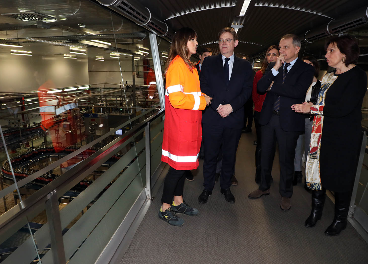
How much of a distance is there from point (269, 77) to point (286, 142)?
0.71 m

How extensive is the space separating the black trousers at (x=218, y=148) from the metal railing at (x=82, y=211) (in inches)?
27.3

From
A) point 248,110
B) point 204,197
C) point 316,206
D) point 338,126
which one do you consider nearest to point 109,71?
point 204,197

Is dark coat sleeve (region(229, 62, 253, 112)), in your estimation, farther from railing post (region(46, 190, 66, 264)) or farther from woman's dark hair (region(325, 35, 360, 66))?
railing post (region(46, 190, 66, 264))

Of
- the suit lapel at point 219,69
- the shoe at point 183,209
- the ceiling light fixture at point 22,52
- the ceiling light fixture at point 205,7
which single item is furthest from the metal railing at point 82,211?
the ceiling light fixture at point 205,7

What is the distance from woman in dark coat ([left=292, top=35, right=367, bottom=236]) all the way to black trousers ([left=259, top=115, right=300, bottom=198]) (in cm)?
33

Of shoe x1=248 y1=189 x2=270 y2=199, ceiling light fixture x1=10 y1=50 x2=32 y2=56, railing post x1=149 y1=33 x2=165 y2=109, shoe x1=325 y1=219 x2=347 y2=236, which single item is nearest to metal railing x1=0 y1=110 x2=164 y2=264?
ceiling light fixture x1=10 y1=50 x2=32 y2=56

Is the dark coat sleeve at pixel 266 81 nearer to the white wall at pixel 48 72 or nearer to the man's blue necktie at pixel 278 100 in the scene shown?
the man's blue necktie at pixel 278 100

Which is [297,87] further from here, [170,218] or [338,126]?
[170,218]

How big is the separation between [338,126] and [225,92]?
1.09 meters

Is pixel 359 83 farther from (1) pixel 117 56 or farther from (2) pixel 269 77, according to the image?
(1) pixel 117 56

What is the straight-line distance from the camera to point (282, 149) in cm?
275

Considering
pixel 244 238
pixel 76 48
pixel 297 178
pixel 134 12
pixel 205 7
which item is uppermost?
pixel 205 7

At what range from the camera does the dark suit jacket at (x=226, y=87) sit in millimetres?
2678

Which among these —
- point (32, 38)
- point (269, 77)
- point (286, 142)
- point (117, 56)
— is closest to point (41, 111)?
point (32, 38)
